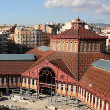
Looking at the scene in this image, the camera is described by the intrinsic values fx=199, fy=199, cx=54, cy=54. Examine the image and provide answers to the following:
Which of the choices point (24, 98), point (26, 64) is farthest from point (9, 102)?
point (26, 64)

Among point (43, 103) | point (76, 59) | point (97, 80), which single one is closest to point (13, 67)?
point (43, 103)

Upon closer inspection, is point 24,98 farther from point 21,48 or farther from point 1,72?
point 21,48

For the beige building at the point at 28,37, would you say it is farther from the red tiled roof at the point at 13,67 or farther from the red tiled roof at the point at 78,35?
the red tiled roof at the point at 78,35

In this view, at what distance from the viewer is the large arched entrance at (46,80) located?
37.5 meters

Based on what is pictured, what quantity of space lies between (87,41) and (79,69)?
21.0ft

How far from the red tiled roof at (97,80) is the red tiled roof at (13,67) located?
12.7 metres

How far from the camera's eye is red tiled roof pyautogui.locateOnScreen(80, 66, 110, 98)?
28.9 m

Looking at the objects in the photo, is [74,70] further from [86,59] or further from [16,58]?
[16,58]

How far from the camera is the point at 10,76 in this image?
39.4 meters

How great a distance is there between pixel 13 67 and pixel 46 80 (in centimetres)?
771

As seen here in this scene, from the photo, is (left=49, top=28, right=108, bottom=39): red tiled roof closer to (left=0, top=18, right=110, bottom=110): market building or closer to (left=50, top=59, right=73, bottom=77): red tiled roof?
(left=0, top=18, right=110, bottom=110): market building

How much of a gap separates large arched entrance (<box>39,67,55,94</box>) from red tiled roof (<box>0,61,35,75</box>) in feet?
13.5

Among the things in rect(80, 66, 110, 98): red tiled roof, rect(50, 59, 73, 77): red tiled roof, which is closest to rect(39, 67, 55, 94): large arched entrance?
rect(50, 59, 73, 77): red tiled roof

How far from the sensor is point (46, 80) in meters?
37.9
